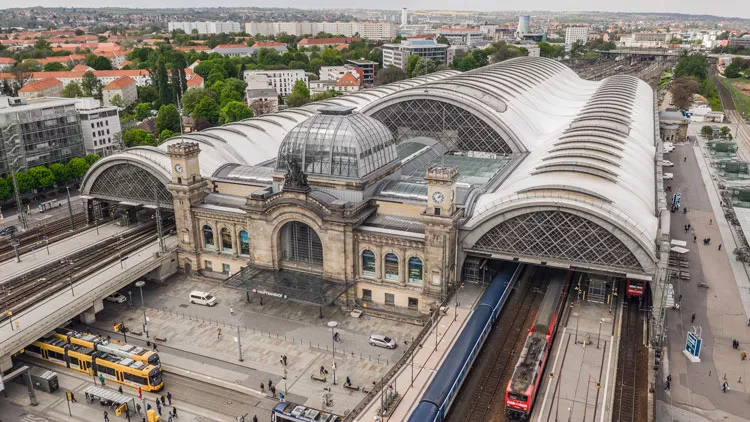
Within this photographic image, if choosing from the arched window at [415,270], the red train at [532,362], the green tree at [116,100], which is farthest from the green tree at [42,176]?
the red train at [532,362]

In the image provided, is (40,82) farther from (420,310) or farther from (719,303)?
(719,303)

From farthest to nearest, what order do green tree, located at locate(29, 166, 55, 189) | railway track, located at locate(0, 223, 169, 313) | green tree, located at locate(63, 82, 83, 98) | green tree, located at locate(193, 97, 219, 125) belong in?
green tree, located at locate(63, 82, 83, 98) → green tree, located at locate(193, 97, 219, 125) → green tree, located at locate(29, 166, 55, 189) → railway track, located at locate(0, 223, 169, 313)

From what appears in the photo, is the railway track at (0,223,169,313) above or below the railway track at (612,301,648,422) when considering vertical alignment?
above

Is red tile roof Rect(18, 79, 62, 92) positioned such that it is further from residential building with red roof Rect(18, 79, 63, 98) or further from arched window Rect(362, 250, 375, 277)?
arched window Rect(362, 250, 375, 277)

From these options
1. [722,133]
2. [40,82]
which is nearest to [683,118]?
[722,133]

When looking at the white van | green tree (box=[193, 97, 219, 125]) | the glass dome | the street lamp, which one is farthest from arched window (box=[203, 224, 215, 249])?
green tree (box=[193, 97, 219, 125])

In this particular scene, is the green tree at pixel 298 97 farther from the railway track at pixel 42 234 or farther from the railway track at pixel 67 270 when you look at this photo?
the railway track at pixel 67 270
